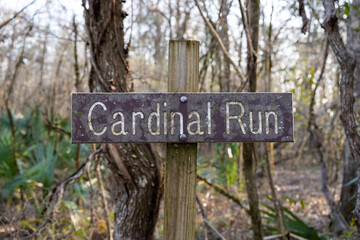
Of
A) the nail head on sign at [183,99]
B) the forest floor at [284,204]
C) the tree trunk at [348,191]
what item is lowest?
the forest floor at [284,204]

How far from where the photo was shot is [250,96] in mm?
1507

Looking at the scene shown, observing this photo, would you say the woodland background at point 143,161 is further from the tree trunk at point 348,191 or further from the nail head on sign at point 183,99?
the nail head on sign at point 183,99

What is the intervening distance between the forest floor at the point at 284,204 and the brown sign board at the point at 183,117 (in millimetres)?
1623

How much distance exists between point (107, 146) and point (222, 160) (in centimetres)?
323

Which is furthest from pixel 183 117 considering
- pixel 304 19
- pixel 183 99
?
pixel 304 19

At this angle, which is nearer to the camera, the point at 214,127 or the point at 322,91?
the point at 214,127

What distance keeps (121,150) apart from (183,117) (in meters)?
1.13

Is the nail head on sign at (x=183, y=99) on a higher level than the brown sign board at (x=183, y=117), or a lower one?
higher

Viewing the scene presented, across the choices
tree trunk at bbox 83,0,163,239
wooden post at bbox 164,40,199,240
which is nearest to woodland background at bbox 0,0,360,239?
tree trunk at bbox 83,0,163,239

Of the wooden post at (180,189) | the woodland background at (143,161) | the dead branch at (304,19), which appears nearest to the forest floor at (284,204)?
the woodland background at (143,161)

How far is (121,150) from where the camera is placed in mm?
2514

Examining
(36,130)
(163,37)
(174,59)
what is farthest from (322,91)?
(174,59)

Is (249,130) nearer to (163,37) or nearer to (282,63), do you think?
(163,37)

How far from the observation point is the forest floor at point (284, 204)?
163 inches
